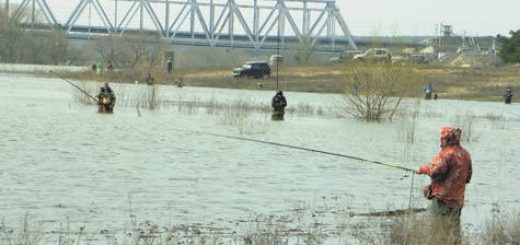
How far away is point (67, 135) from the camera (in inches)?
→ 1359

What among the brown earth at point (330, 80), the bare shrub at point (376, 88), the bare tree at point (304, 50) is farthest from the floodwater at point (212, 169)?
the bare tree at point (304, 50)

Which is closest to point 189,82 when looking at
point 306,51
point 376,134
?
point 306,51

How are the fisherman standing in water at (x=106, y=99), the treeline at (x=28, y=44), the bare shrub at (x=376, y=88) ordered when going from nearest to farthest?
the fisherman standing in water at (x=106, y=99), the bare shrub at (x=376, y=88), the treeline at (x=28, y=44)

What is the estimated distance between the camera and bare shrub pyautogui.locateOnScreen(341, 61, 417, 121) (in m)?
47.2

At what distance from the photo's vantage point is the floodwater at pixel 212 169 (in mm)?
17969

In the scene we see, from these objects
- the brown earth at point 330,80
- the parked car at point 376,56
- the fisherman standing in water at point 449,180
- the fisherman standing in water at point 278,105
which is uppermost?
the parked car at point 376,56

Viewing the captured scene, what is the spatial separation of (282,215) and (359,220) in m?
1.24

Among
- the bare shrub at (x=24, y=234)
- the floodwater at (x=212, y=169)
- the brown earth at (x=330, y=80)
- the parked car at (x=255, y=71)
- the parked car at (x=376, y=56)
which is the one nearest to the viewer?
the bare shrub at (x=24, y=234)

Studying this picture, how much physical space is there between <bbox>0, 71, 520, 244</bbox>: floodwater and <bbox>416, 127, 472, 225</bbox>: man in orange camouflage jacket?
2.42 meters

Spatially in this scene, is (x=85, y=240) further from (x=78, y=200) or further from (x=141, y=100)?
(x=141, y=100)

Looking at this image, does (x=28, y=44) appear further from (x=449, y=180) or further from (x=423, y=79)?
(x=449, y=180)

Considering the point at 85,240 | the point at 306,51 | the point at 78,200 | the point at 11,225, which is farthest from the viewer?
the point at 306,51

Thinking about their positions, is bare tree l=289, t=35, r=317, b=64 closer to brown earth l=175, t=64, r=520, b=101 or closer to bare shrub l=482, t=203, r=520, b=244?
brown earth l=175, t=64, r=520, b=101

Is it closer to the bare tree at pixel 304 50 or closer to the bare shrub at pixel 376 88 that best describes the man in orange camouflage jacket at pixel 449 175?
the bare shrub at pixel 376 88
